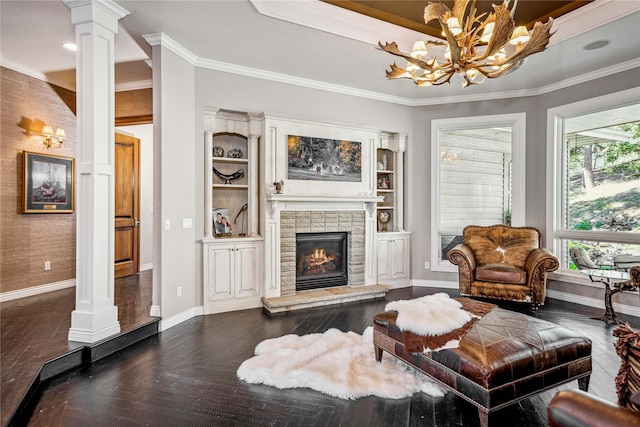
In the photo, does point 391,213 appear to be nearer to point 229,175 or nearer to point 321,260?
point 321,260

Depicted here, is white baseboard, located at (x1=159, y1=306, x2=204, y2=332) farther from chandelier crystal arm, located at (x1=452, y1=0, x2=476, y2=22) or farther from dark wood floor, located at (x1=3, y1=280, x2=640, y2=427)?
chandelier crystal arm, located at (x1=452, y1=0, x2=476, y2=22)

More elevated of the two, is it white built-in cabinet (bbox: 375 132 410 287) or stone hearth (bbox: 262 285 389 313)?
white built-in cabinet (bbox: 375 132 410 287)

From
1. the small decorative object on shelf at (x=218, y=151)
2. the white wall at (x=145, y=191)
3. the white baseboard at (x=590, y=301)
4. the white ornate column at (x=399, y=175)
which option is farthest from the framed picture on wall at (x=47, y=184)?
the white baseboard at (x=590, y=301)

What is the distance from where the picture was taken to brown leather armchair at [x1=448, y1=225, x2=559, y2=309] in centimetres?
422

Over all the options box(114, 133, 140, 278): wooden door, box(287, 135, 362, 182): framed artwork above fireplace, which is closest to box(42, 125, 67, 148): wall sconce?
box(114, 133, 140, 278): wooden door

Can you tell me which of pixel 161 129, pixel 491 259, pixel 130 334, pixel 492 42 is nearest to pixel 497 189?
pixel 491 259

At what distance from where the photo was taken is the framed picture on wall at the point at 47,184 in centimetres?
461

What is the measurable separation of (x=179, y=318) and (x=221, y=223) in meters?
1.32

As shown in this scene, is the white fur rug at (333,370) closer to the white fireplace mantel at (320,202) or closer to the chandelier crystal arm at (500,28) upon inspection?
the white fireplace mantel at (320,202)

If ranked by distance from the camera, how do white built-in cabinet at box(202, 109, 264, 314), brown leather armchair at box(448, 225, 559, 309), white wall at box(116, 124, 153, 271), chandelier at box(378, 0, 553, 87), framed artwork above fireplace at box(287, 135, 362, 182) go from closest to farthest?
chandelier at box(378, 0, 553, 87) < brown leather armchair at box(448, 225, 559, 309) < white built-in cabinet at box(202, 109, 264, 314) < framed artwork above fireplace at box(287, 135, 362, 182) < white wall at box(116, 124, 153, 271)

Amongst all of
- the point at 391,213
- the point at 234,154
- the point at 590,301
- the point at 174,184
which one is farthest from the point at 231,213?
the point at 590,301

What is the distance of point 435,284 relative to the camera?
5812 millimetres

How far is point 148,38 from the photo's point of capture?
372cm

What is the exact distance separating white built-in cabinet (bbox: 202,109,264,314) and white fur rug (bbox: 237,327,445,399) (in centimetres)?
134
